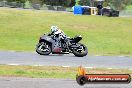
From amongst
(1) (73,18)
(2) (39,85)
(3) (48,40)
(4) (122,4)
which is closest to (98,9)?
(1) (73,18)

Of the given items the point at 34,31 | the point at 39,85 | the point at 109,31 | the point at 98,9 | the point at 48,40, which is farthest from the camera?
the point at 98,9

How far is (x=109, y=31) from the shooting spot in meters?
47.7

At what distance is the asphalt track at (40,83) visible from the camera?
11.2 meters

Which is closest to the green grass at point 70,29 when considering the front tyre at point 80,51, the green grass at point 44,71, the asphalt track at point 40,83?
the front tyre at point 80,51

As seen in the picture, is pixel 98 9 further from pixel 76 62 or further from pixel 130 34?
pixel 76 62

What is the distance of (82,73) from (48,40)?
1191cm

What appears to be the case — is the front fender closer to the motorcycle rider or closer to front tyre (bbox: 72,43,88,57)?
the motorcycle rider

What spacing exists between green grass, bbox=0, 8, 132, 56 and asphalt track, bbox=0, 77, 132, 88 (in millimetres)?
19772

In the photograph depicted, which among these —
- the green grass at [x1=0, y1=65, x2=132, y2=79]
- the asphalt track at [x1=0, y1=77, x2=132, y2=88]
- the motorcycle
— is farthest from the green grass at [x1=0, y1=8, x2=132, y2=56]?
the asphalt track at [x1=0, y1=77, x2=132, y2=88]

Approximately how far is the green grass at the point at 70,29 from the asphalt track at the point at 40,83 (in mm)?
19772

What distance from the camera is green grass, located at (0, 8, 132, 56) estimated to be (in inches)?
1413

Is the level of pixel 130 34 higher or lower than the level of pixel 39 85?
lower

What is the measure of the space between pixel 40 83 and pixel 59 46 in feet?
34.9

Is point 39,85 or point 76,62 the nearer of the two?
point 39,85
